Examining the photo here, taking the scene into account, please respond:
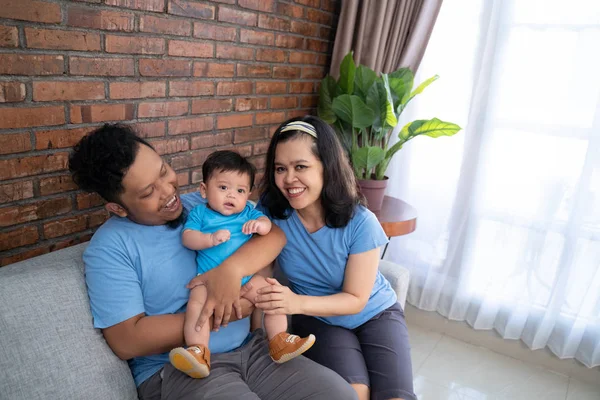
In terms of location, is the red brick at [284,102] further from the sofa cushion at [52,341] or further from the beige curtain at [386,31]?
the sofa cushion at [52,341]

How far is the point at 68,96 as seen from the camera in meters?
1.36

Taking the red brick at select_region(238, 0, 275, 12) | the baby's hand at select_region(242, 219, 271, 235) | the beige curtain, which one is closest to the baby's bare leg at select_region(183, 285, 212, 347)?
the baby's hand at select_region(242, 219, 271, 235)

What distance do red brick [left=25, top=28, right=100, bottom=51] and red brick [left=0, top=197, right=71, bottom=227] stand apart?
18.9 inches

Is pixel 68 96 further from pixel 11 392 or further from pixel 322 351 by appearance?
pixel 322 351

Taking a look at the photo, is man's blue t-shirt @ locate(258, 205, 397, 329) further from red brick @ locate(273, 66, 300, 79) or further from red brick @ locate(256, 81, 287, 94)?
red brick @ locate(273, 66, 300, 79)

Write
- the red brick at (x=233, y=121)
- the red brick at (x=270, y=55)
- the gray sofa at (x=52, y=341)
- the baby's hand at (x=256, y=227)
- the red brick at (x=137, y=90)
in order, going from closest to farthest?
the gray sofa at (x=52, y=341) < the baby's hand at (x=256, y=227) < the red brick at (x=137, y=90) < the red brick at (x=233, y=121) < the red brick at (x=270, y=55)

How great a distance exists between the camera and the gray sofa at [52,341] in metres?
1.01

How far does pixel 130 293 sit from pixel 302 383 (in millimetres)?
541

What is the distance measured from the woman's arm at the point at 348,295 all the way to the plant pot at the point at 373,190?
0.61 m

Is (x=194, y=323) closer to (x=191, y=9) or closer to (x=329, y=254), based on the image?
(x=329, y=254)

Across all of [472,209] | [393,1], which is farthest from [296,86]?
[472,209]

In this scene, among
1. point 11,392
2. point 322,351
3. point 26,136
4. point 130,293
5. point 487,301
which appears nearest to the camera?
point 11,392

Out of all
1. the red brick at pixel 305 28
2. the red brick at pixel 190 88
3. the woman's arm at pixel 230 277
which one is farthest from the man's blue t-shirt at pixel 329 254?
the red brick at pixel 305 28

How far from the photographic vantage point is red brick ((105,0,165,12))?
1.40 m
